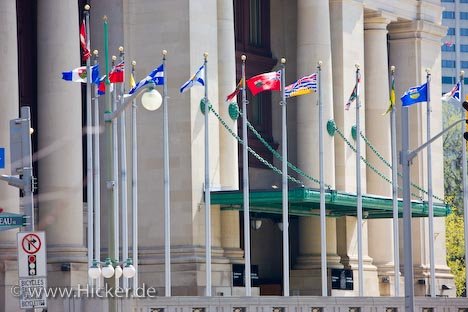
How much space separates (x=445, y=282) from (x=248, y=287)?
87.2 feet

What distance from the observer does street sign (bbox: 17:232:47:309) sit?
36219 millimetres

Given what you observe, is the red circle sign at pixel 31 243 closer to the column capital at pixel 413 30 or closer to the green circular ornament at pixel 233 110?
the green circular ornament at pixel 233 110

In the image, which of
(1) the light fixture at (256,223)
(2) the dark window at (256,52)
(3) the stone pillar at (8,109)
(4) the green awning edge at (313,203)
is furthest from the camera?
(2) the dark window at (256,52)

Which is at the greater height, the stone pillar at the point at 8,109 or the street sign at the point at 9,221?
the stone pillar at the point at 8,109

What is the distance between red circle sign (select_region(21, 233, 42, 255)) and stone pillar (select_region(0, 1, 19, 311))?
2199 centimetres

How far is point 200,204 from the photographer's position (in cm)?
6638

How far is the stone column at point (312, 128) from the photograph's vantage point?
244ft

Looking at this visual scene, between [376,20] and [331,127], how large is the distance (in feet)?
37.3

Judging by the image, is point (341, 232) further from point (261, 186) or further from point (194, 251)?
point (194, 251)

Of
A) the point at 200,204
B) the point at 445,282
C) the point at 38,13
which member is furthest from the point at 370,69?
the point at 38,13

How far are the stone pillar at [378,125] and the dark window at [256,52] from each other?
20.2ft

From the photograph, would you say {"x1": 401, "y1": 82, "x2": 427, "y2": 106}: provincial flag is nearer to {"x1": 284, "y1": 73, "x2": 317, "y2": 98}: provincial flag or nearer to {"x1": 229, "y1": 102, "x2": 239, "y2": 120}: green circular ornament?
{"x1": 284, "y1": 73, "x2": 317, "y2": 98}: provincial flag

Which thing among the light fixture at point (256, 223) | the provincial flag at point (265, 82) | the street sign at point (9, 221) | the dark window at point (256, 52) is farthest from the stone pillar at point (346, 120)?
the street sign at point (9, 221)

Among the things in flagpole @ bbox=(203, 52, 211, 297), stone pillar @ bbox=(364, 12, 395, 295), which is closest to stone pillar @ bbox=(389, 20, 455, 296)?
stone pillar @ bbox=(364, 12, 395, 295)
